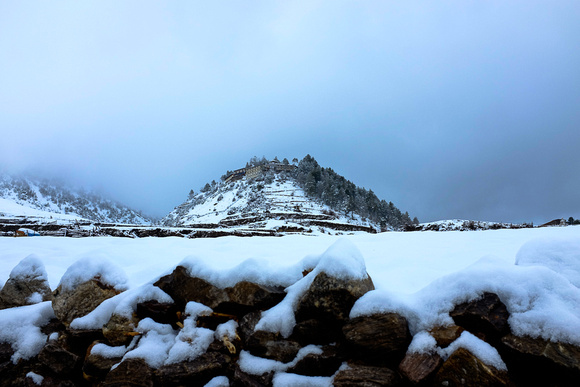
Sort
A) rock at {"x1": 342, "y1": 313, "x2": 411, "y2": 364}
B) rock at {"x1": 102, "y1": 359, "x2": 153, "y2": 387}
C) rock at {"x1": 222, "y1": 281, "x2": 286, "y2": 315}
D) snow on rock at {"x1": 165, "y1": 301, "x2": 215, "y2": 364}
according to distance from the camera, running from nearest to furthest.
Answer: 1. rock at {"x1": 342, "y1": 313, "x2": 411, "y2": 364}
2. rock at {"x1": 102, "y1": 359, "x2": 153, "y2": 387}
3. snow on rock at {"x1": 165, "y1": 301, "x2": 215, "y2": 364}
4. rock at {"x1": 222, "y1": 281, "x2": 286, "y2": 315}

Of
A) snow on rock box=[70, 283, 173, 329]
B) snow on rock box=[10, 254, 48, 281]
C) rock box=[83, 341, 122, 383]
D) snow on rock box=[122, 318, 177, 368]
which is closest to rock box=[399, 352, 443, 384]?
snow on rock box=[122, 318, 177, 368]

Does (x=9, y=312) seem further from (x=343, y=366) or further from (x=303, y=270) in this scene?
(x=343, y=366)

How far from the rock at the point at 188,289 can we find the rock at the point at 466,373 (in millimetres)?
2804

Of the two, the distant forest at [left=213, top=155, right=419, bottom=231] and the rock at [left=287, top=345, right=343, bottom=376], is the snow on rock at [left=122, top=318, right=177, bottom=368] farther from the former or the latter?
the distant forest at [left=213, top=155, right=419, bottom=231]

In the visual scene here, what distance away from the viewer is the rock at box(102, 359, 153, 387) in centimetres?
342

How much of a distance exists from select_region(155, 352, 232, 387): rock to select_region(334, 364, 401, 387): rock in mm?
1585

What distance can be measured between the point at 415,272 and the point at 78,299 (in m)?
5.83

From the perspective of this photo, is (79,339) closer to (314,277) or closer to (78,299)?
(78,299)

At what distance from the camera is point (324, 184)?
285ft

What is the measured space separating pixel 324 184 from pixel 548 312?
279 ft

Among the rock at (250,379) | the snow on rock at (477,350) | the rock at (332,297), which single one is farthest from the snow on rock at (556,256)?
the rock at (250,379)

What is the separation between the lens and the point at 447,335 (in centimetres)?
267

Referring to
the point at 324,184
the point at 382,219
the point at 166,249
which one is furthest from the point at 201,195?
the point at 166,249

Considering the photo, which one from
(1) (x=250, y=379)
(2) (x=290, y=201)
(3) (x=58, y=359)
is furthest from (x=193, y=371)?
(2) (x=290, y=201)
